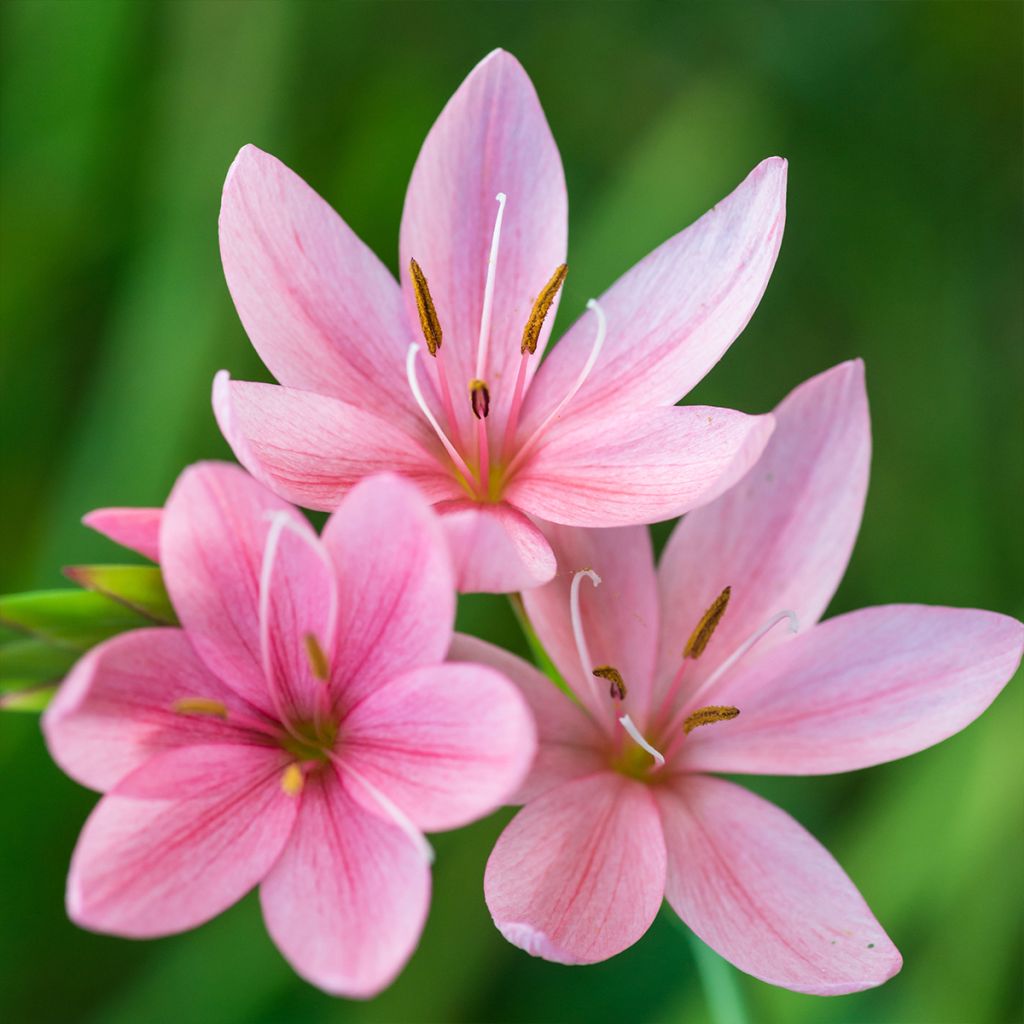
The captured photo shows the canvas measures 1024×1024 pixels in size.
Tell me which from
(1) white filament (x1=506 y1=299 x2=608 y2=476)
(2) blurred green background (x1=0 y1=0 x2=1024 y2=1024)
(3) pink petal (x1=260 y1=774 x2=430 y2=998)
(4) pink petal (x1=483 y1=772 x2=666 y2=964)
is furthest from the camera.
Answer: (2) blurred green background (x1=0 y1=0 x2=1024 y2=1024)

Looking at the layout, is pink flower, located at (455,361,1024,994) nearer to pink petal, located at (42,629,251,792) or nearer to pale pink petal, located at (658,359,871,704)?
pale pink petal, located at (658,359,871,704)

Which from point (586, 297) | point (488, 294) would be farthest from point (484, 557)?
point (586, 297)

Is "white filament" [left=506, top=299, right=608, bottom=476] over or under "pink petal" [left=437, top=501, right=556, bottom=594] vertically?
over

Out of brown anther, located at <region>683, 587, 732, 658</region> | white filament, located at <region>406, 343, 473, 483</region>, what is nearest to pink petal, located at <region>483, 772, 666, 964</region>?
brown anther, located at <region>683, 587, 732, 658</region>

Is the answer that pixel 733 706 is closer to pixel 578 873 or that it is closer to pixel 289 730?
pixel 578 873

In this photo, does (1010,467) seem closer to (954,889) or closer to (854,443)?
(954,889)

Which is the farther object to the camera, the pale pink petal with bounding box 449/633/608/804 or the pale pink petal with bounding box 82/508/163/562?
the pale pink petal with bounding box 449/633/608/804

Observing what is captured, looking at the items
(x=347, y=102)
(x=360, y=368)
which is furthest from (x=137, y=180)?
(x=360, y=368)

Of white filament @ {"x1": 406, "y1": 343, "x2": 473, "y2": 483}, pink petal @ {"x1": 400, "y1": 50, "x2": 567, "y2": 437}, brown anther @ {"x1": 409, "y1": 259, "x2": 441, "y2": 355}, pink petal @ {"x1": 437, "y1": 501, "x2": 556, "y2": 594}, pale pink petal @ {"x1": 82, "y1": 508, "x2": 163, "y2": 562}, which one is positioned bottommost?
pale pink petal @ {"x1": 82, "y1": 508, "x2": 163, "y2": 562}
